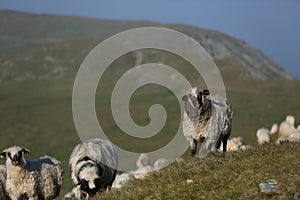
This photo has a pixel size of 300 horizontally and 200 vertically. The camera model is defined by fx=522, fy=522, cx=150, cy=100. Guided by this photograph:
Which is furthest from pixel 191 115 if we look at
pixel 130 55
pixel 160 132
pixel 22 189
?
pixel 130 55

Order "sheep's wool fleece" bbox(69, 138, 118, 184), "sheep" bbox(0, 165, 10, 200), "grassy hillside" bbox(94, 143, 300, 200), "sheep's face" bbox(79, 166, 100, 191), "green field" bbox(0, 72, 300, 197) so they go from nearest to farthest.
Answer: "grassy hillside" bbox(94, 143, 300, 200) → "sheep's face" bbox(79, 166, 100, 191) → "sheep" bbox(0, 165, 10, 200) → "sheep's wool fleece" bbox(69, 138, 118, 184) → "green field" bbox(0, 72, 300, 197)

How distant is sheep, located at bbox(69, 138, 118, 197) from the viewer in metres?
14.7

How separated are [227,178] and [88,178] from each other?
5757 millimetres

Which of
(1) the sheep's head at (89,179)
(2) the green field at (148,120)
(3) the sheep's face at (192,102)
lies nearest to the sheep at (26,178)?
(1) the sheep's head at (89,179)

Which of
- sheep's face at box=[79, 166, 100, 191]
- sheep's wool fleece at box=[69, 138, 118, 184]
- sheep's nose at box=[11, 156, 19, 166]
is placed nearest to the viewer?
sheep's nose at box=[11, 156, 19, 166]

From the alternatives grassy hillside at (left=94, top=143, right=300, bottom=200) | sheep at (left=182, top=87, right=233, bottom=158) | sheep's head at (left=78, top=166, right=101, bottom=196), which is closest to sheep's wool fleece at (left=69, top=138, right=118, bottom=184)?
sheep's head at (left=78, top=166, right=101, bottom=196)

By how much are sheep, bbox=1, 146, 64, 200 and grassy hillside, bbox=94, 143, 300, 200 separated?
3512mm

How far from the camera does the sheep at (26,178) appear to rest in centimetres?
1435

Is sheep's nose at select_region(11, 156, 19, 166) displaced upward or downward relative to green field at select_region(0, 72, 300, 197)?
downward

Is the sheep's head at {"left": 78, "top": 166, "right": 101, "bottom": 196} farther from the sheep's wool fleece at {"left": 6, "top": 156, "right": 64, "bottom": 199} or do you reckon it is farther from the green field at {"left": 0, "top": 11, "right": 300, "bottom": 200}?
the green field at {"left": 0, "top": 11, "right": 300, "bottom": 200}

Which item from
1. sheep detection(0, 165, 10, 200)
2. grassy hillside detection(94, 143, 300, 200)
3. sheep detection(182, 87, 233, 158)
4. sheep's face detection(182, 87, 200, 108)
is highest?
sheep's face detection(182, 87, 200, 108)

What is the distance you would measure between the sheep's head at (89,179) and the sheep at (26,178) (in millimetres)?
908

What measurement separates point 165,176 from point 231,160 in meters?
1.48

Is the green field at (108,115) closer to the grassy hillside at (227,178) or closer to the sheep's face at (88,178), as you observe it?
the sheep's face at (88,178)
